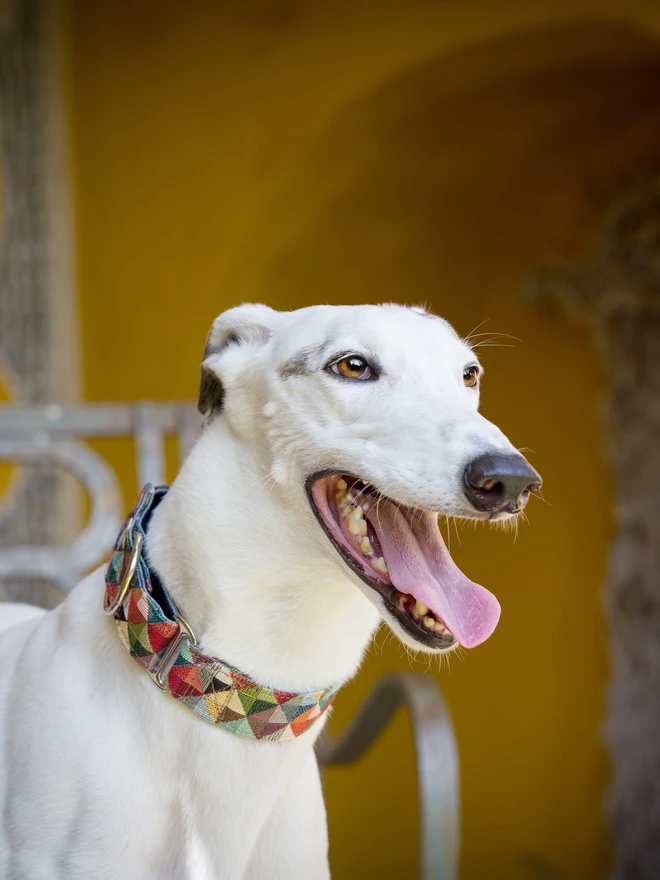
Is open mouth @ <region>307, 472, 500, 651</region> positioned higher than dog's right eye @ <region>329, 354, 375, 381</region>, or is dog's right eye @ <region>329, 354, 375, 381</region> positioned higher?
dog's right eye @ <region>329, 354, 375, 381</region>

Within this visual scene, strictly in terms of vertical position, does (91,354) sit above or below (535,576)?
above

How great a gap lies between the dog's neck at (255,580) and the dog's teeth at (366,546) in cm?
4

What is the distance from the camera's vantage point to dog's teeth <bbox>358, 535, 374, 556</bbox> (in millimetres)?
843

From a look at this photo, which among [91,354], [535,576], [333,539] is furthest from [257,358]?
[535,576]

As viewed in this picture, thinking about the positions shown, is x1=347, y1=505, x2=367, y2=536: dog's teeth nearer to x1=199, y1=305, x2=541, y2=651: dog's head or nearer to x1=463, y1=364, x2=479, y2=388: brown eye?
x1=199, y1=305, x2=541, y2=651: dog's head

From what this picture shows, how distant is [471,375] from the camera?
973 millimetres

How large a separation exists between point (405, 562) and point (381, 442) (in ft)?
0.36

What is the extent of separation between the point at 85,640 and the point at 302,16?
6.62ft

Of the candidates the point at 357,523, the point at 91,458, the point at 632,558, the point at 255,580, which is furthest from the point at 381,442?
the point at 632,558

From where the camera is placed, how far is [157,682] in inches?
33.9

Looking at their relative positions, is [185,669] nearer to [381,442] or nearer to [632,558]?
[381,442]

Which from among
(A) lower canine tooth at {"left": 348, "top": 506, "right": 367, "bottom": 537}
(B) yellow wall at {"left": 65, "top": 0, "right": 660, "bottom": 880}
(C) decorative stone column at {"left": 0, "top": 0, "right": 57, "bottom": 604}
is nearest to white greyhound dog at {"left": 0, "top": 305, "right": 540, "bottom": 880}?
(A) lower canine tooth at {"left": 348, "top": 506, "right": 367, "bottom": 537}

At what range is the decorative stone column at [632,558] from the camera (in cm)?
329

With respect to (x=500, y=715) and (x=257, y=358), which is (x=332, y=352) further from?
(x=500, y=715)
